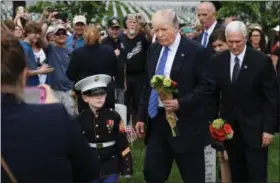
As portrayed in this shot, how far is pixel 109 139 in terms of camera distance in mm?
7090

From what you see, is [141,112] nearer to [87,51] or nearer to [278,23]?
[87,51]

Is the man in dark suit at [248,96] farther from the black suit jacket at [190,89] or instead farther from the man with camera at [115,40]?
the man with camera at [115,40]

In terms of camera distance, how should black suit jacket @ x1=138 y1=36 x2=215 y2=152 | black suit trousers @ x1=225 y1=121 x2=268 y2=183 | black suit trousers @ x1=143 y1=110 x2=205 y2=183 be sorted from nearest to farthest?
1. black suit jacket @ x1=138 y1=36 x2=215 y2=152
2. black suit trousers @ x1=143 y1=110 x2=205 y2=183
3. black suit trousers @ x1=225 y1=121 x2=268 y2=183

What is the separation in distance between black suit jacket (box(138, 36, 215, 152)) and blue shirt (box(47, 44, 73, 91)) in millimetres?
4319

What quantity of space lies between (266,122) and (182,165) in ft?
2.96

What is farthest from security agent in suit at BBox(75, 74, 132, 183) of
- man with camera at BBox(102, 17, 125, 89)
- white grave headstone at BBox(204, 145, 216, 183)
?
man with camera at BBox(102, 17, 125, 89)

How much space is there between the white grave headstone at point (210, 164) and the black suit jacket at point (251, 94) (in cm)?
153

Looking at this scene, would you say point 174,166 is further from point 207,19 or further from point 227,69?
point 227,69

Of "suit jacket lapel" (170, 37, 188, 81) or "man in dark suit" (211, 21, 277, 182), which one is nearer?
"suit jacket lapel" (170, 37, 188, 81)

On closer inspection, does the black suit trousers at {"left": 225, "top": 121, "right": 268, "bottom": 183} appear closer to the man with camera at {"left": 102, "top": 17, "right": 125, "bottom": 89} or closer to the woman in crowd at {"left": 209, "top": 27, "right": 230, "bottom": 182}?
the woman in crowd at {"left": 209, "top": 27, "right": 230, "bottom": 182}

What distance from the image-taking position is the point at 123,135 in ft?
23.1

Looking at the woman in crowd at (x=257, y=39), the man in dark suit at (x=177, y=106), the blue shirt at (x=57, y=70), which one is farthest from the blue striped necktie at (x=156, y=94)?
the woman in crowd at (x=257, y=39)

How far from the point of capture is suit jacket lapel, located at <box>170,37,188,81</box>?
6.47 m

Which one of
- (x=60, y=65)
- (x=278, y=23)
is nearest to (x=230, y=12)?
(x=278, y=23)
